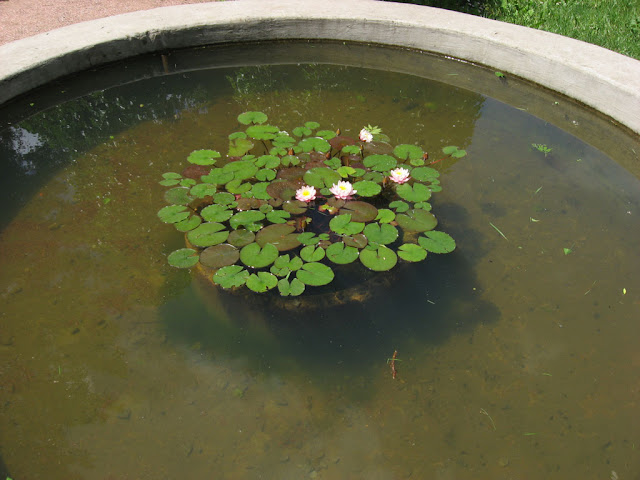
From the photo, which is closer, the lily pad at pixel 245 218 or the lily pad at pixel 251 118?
the lily pad at pixel 245 218

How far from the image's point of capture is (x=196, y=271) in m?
2.01

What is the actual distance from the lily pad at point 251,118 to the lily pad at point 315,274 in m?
1.06

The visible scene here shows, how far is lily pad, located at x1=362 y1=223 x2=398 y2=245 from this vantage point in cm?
204

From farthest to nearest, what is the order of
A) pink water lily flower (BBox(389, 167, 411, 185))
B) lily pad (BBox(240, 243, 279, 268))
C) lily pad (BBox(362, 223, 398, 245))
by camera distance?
1. pink water lily flower (BBox(389, 167, 411, 185))
2. lily pad (BBox(362, 223, 398, 245))
3. lily pad (BBox(240, 243, 279, 268))

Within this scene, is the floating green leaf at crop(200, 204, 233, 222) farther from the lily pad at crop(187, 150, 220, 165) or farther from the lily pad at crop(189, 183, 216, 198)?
the lily pad at crop(187, 150, 220, 165)

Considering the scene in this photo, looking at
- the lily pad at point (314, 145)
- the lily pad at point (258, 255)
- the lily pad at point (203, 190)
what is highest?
the lily pad at point (314, 145)

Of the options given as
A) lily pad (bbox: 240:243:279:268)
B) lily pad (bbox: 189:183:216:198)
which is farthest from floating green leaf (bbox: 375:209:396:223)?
lily pad (bbox: 189:183:216:198)

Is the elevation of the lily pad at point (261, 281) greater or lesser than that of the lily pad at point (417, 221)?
lesser

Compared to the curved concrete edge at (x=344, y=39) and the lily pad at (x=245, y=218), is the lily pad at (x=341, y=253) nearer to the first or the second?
the lily pad at (x=245, y=218)

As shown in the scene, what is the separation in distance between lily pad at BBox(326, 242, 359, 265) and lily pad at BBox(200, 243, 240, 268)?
361mm

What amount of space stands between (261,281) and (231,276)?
0.12m

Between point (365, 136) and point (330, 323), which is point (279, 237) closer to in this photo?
point (330, 323)

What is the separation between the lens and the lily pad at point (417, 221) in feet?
6.98

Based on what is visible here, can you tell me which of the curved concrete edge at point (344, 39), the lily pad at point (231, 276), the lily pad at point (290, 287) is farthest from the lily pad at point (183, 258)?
the curved concrete edge at point (344, 39)
